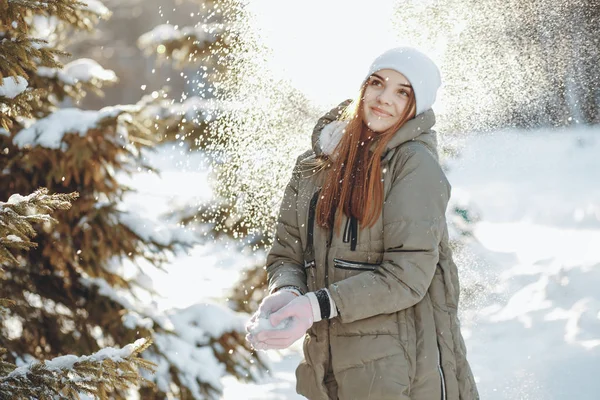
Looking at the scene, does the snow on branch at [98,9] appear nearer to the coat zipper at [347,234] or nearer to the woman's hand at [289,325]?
the coat zipper at [347,234]

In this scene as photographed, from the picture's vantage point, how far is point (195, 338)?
3865 millimetres

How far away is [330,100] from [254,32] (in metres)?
0.80

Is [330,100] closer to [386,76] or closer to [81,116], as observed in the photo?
[81,116]

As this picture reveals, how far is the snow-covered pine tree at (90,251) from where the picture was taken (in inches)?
137

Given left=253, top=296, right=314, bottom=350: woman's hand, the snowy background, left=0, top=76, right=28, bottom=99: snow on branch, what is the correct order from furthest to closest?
the snowy background < left=0, top=76, right=28, bottom=99: snow on branch < left=253, top=296, right=314, bottom=350: woman's hand

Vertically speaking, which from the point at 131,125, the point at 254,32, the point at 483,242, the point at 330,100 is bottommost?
the point at 483,242

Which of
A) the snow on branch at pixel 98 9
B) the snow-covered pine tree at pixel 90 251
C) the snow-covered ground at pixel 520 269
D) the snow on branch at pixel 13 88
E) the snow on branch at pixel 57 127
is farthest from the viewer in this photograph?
the snow-covered ground at pixel 520 269

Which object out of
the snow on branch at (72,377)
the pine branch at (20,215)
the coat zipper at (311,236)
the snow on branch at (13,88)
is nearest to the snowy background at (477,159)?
the snow on branch at (13,88)

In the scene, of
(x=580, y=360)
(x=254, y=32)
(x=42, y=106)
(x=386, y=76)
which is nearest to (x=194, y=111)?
(x=254, y=32)

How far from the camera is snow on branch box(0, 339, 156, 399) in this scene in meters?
1.82

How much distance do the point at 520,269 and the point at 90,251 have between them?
4.18 metres

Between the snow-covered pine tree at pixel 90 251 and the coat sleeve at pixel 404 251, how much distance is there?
79.6 inches

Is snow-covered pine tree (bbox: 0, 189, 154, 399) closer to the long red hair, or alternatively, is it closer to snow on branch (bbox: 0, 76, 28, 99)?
snow on branch (bbox: 0, 76, 28, 99)

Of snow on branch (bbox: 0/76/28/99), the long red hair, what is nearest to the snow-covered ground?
snow on branch (bbox: 0/76/28/99)
